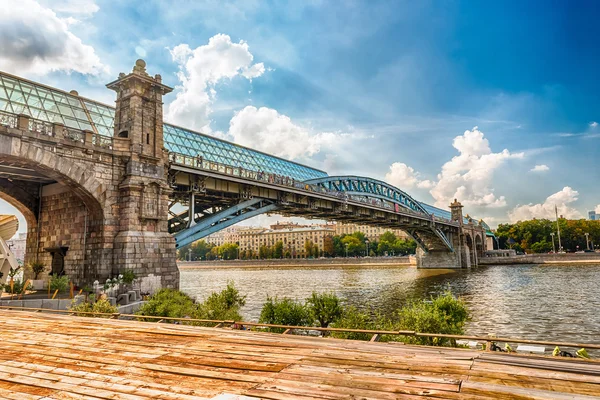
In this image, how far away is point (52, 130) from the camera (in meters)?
17.8

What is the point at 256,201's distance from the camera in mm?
29344

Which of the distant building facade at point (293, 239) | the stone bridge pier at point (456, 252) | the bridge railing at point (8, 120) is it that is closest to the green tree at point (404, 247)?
the distant building facade at point (293, 239)

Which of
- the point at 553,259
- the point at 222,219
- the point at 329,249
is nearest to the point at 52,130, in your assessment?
the point at 222,219

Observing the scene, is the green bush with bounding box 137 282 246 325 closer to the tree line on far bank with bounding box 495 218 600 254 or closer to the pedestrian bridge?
the pedestrian bridge

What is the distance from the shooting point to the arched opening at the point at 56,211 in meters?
18.2

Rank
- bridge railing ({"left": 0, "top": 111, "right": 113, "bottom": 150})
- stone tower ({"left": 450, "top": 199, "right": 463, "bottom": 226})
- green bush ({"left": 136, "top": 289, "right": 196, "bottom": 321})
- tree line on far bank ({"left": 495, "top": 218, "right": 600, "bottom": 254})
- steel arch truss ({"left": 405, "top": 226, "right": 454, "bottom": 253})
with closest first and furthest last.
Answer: green bush ({"left": 136, "top": 289, "right": 196, "bottom": 321}) < bridge railing ({"left": 0, "top": 111, "right": 113, "bottom": 150}) < steel arch truss ({"left": 405, "top": 226, "right": 454, "bottom": 253}) < stone tower ({"left": 450, "top": 199, "right": 463, "bottom": 226}) < tree line on far bank ({"left": 495, "top": 218, "right": 600, "bottom": 254})

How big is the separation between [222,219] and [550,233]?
101 meters

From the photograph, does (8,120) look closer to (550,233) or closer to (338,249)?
(338,249)

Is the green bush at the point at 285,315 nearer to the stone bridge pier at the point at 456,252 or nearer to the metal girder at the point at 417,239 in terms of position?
the metal girder at the point at 417,239

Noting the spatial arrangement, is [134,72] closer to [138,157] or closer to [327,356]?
[138,157]

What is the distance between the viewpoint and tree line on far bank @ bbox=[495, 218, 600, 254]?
309 ft

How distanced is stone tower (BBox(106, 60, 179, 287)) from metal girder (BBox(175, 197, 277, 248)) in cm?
204

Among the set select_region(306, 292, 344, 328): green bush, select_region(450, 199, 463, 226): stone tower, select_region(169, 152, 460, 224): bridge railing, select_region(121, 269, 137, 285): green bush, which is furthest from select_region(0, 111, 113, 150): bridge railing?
select_region(450, 199, 463, 226): stone tower

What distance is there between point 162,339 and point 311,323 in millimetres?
8551
